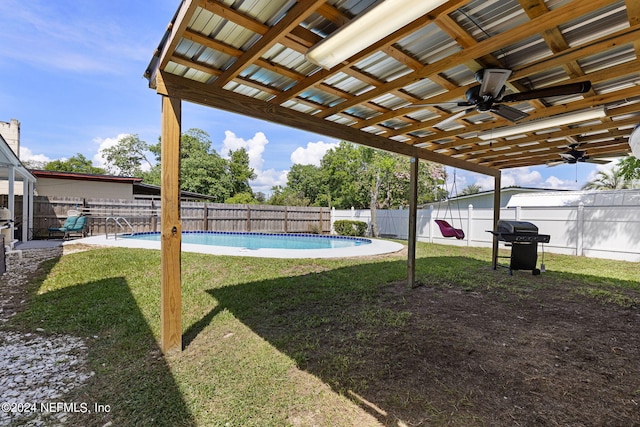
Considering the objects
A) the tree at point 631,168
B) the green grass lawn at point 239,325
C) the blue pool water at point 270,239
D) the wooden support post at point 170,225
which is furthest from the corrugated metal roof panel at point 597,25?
the tree at point 631,168

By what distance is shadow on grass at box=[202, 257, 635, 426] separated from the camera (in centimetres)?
204

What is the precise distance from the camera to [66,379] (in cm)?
225

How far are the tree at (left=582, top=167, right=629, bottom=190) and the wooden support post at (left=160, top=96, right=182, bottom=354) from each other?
85.2 ft

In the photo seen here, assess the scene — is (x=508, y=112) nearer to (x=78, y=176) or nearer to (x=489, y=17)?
(x=489, y=17)

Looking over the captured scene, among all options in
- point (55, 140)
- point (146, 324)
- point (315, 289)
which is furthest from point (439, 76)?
point (55, 140)

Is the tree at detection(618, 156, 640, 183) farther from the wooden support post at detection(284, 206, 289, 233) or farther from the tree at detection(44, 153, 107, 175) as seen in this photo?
the tree at detection(44, 153, 107, 175)

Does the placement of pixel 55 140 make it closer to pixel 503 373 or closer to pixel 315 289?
pixel 315 289

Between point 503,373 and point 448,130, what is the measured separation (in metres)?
3.21

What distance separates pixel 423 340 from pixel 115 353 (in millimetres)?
2783

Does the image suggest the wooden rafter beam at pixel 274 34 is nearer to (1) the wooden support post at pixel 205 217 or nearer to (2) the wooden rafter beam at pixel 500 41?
(2) the wooden rafter beam at pixel 500 41

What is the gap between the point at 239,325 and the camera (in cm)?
330

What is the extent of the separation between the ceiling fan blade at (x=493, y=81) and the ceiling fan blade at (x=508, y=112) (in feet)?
0.78

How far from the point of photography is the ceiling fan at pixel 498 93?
8.37 feet

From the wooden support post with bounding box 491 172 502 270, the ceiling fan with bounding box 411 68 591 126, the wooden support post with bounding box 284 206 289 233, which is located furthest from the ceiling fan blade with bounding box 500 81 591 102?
the wooden support post with bounding box 284 206 289 233
